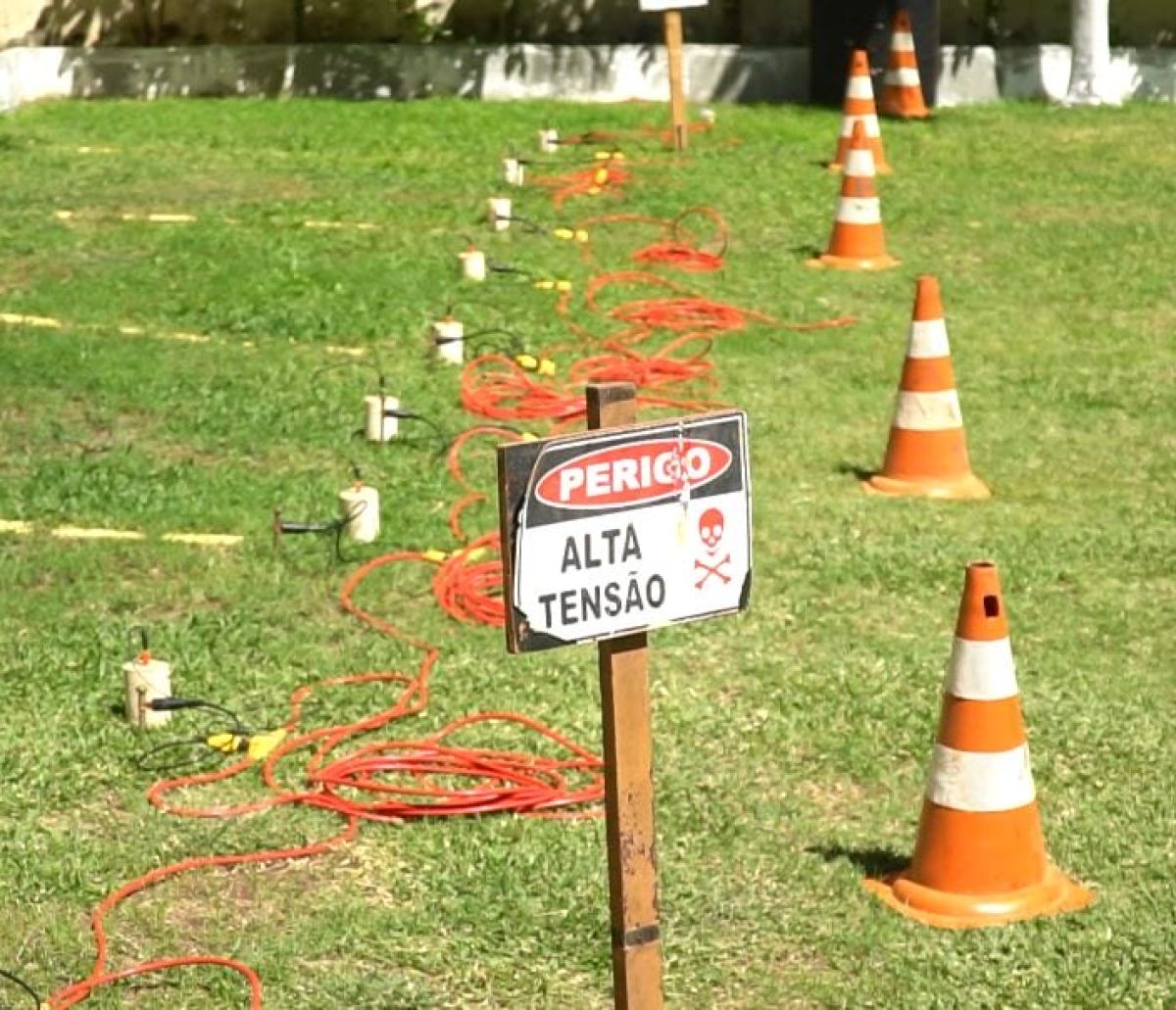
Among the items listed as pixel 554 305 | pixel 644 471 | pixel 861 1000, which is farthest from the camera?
pixel 554 305

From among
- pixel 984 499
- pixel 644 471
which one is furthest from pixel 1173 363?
pixel 644 471

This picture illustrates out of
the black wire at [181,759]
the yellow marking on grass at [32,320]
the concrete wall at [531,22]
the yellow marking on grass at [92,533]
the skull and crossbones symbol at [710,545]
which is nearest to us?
the skull and crossbones symbol at [710,545]

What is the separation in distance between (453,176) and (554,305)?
12.6 ft

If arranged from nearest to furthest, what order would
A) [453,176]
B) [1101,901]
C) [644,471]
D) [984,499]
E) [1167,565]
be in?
[644,471]
[1101,901]
[1167,565]
[984,499]
[453,176]

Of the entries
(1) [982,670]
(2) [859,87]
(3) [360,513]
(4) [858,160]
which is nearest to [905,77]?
(2) [859,87]

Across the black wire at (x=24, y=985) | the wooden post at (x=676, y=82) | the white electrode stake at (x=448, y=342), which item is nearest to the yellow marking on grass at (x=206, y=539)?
the white electrode stake at (x=448, y=342)

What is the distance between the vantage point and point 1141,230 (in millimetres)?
14125

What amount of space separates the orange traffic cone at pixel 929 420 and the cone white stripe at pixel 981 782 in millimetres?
3464

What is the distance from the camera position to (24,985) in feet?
16.5

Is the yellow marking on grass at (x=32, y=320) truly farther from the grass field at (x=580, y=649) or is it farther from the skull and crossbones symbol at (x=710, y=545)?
the skull and crossbones symbol at (x=710, y=545)

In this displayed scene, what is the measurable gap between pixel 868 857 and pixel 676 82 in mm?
10844

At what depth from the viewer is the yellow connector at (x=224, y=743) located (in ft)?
20.9

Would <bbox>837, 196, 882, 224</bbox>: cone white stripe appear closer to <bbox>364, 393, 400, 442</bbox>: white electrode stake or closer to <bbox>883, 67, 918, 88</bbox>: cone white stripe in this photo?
<bbox>364, 393, 400, 442</bbox>: white electrode stake

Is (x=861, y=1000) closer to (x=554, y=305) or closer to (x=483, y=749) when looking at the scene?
(x=483, y=749)
